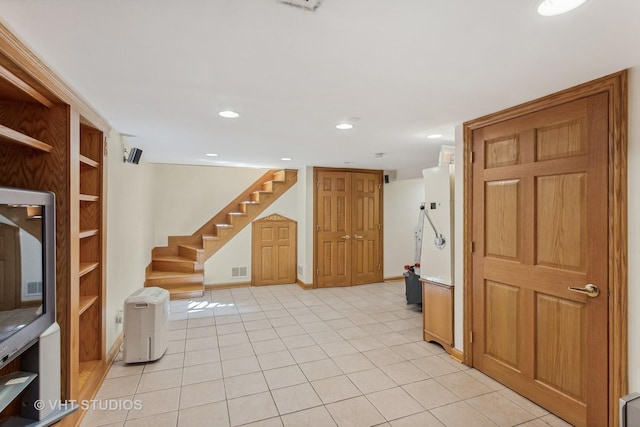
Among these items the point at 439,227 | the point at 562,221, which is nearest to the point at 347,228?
the point at 439,227

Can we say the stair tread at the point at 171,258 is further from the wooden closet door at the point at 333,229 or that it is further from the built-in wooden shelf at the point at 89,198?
the built-in wooden shelf at the point at 89,198

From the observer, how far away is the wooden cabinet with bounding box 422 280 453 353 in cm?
304

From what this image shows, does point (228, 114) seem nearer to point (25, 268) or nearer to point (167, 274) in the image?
point (25, 268)

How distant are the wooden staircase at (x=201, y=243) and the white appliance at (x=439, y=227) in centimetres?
332

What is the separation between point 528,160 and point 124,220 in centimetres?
375

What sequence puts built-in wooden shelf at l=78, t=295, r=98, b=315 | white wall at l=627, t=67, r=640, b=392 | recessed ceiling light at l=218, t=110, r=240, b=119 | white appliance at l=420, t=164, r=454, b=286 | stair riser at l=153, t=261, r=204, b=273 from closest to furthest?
white wall at l=627, t=67, r=640, b=392
built-in wooden shelf at l=78, t=295, r=98, b=315
recessed ceiling light at l=218, t=110, r=240, b=119
white appliance at l=420, t=164, r=454, b=286
stair riser at l=153, t=261, r=204, b=273

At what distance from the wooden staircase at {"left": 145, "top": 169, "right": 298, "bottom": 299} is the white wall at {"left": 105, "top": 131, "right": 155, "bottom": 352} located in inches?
25.0

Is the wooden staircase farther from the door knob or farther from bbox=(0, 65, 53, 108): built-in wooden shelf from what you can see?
the door knob

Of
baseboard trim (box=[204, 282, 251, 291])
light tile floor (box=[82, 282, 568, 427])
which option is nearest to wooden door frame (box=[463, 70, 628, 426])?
light tile floor (box=[82, 282, 568, 427])

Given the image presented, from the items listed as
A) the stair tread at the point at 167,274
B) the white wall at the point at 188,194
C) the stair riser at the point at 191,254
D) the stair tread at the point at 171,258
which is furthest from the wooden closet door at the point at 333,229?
the stair tread at the point at 171,258

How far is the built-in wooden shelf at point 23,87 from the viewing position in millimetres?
1470

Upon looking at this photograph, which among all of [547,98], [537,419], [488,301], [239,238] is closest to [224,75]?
[547,98]

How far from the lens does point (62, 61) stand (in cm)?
165

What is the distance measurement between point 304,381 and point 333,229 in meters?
3.33
